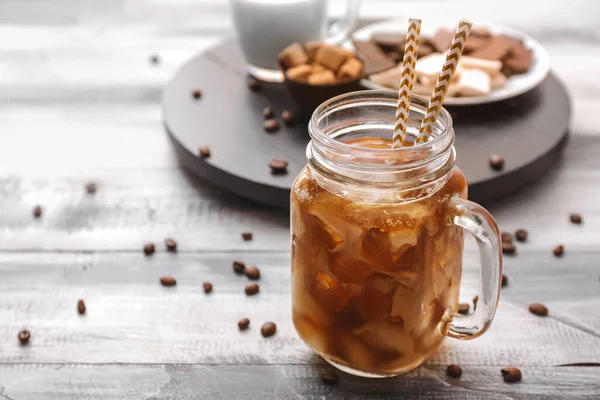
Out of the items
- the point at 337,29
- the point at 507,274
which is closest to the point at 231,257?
the point at 507,274

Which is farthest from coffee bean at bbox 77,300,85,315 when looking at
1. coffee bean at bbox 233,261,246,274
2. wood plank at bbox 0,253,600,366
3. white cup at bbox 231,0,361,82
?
white cup at bbox 231,0,361,82

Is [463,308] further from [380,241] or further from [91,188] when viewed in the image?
[91,188]

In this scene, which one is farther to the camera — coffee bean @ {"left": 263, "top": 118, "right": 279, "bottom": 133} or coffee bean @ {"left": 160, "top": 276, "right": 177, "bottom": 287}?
coffee bean @ {"left": 263, "top": 118, "right": 279, "bottom": 133}

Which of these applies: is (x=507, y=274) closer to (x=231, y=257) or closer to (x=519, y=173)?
(x=519, y=173)

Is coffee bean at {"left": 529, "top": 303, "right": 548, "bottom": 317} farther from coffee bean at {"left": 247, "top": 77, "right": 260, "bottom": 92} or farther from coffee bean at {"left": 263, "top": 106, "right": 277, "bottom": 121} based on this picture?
coffee bean at {"left": 247, "top": 77, "right": 260, "bottom": 92}

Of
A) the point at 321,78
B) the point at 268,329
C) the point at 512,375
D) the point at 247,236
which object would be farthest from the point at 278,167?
the point at 512,375

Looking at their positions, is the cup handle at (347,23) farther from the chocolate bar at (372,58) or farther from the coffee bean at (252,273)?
the coffee bean at (252,273)
